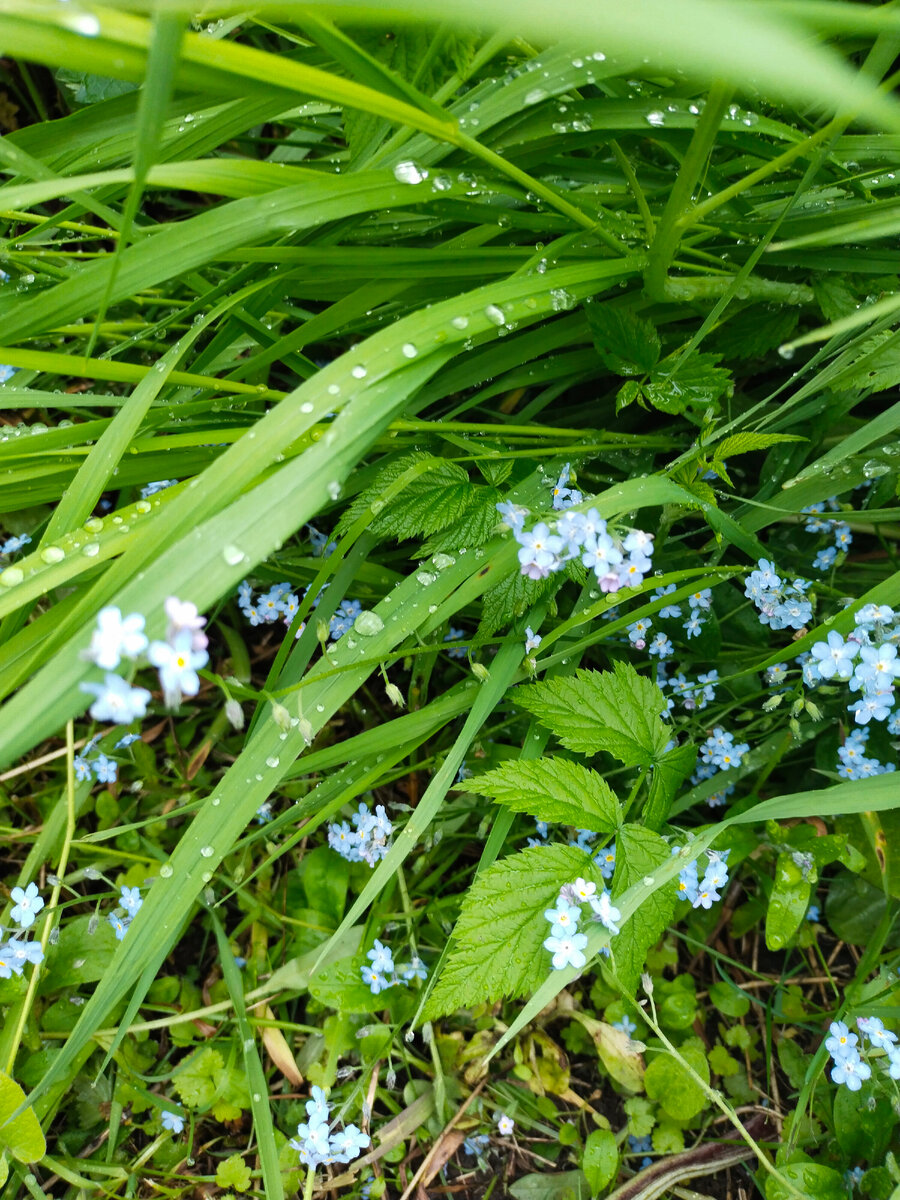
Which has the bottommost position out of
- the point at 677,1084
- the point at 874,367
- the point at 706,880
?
the point at 677,1084

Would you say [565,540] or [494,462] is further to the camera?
[494,462]

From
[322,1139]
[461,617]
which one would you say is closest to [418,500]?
[461,617]

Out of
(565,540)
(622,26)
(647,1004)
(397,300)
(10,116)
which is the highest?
(10,116)

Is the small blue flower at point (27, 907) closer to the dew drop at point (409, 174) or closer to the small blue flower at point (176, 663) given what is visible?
the small blue flower at point (176, 663)

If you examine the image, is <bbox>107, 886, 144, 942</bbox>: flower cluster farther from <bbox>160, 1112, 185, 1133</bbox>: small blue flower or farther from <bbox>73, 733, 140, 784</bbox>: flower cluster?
<bbox>160, 1112, 185, 1133</bbox>: small blue flower

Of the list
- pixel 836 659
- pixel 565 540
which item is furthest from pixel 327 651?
pixel 836 659

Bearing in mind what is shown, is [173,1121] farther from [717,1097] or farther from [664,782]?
[664,782]

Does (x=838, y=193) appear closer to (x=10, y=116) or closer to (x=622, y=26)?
(x=622, y=26)
